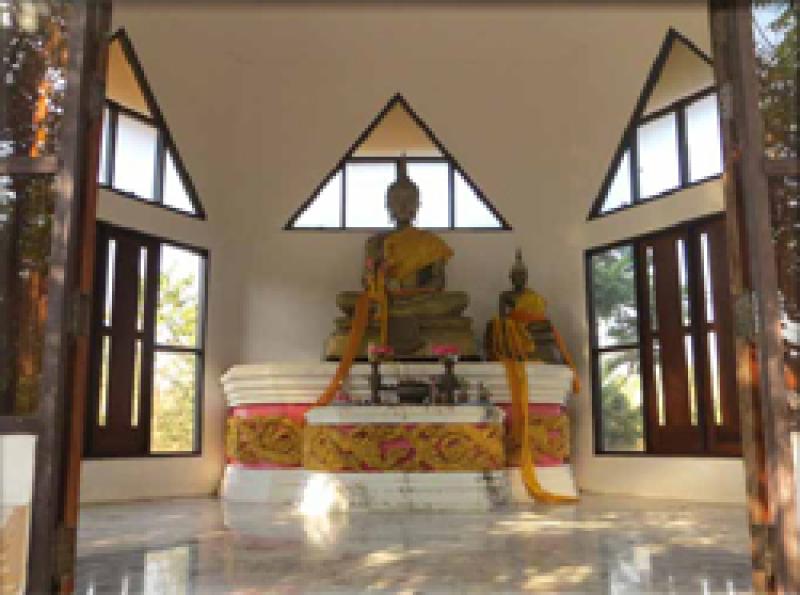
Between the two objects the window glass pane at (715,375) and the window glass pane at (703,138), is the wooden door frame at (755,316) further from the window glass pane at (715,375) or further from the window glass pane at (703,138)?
the window glass pane at (703,138)

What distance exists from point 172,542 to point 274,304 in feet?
14.2

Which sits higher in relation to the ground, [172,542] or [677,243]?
[677,243]

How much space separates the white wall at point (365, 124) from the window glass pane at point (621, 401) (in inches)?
8.1

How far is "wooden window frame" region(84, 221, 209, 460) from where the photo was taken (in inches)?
260

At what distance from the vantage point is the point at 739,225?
2434 millimetres

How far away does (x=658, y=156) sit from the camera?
7488 mm

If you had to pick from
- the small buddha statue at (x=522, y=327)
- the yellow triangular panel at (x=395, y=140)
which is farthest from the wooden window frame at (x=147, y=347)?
the small buddha statue at (x=522, y=327)

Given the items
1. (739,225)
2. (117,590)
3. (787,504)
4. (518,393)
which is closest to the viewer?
(787,504)

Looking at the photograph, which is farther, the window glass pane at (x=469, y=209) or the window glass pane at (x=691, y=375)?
the window glass pane at (x=469, y=209)

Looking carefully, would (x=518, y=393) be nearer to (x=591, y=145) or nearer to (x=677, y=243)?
(x=677, y=243)

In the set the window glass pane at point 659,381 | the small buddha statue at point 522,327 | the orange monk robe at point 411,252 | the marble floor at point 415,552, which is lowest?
the marble floor at point 415,552

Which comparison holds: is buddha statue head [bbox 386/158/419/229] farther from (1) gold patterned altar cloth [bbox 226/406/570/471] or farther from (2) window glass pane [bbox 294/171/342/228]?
(1) gold patterned altar cloth [bbox 226/406/570/471]

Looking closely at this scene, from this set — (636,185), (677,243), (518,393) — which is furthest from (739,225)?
(636,185)

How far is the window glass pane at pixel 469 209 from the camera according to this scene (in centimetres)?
839
